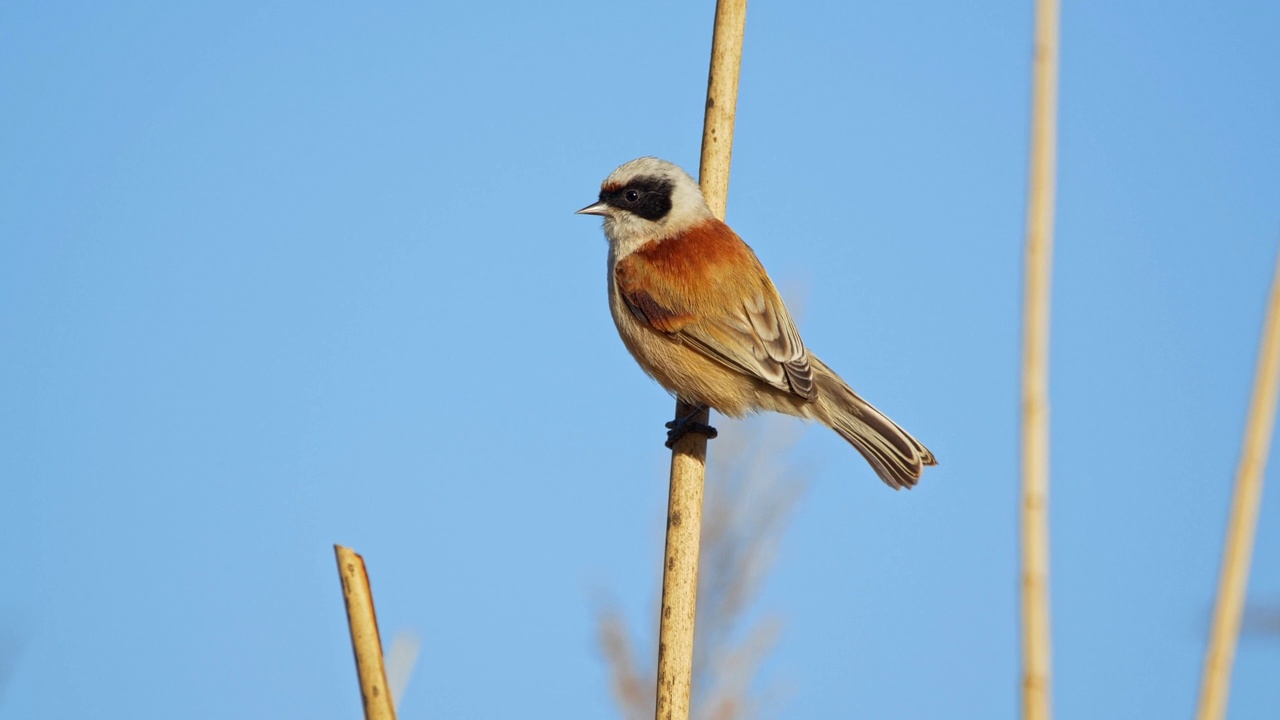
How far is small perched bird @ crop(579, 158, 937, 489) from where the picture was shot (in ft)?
12.7

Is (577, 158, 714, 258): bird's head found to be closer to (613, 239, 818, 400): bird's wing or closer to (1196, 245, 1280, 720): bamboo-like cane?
(613, 239, 818, 400): bird's wing

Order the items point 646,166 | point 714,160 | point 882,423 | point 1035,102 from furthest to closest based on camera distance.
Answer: point 646,166 → point 882,423 → point 714,160 → point 1035,102

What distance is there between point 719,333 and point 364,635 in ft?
8.72

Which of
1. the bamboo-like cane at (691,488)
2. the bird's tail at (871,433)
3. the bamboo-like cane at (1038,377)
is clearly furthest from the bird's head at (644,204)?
the bamboo-like cane at (1038,377)

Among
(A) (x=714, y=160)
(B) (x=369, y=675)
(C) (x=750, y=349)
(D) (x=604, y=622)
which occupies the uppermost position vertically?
(A) (x=714, y=160)

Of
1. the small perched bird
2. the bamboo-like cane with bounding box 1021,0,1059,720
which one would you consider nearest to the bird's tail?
the small perched bird

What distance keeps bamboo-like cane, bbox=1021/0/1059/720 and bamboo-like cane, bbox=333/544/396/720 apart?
2.64 ft

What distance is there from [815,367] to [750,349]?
0.27m

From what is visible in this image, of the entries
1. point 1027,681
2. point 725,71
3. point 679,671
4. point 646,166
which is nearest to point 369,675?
point 1027,681

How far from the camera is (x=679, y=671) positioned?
231cm

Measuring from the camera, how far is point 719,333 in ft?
13.1

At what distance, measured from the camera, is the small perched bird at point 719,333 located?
12.7 feet

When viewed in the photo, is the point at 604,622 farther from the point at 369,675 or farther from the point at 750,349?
the point at 369,675

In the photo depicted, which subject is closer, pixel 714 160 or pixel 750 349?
pixel 714 160
